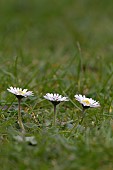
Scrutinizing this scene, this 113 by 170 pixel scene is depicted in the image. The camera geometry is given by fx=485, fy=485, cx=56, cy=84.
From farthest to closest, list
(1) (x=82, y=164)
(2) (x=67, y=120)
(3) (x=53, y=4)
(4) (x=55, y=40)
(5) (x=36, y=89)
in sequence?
(3) (x=53, y=4) → (4) (x=55, y=40) → (5) (x=36, y=89) → (2) (x=67, y=120) → (1) (x=82, y=164)

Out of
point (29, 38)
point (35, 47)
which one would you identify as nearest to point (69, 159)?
point (35, 47)

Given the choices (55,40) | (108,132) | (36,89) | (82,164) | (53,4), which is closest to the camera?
(82,164)

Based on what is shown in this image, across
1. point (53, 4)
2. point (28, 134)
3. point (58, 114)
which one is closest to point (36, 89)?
point (58, 114)

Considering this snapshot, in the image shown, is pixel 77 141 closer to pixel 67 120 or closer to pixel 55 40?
pixel 67 120

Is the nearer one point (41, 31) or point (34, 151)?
point (34, 151)

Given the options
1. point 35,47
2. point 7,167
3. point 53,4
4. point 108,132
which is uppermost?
point 53,4

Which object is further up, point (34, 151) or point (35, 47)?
point (35, 47)
